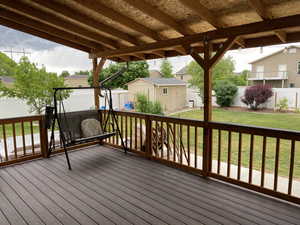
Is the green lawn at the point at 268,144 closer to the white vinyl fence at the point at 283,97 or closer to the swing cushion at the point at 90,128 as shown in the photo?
the white vinyl fence at the point at 283,97

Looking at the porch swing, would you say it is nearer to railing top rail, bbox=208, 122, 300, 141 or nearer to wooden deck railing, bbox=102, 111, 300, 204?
wooden deck railing, bbox=102, 111, 300, 204

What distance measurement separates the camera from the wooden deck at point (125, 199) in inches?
90.3

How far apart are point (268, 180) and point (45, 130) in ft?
15.2

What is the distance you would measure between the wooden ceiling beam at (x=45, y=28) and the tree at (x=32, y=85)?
20.0ft

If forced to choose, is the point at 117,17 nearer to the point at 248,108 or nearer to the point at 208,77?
the point at 208,77

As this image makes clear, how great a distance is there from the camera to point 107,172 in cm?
355

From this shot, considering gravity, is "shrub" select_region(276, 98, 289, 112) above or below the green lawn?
above

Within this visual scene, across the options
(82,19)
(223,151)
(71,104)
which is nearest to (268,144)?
(223,151)

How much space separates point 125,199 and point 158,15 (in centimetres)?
262

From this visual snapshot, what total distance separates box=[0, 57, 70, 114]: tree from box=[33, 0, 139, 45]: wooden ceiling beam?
722cm

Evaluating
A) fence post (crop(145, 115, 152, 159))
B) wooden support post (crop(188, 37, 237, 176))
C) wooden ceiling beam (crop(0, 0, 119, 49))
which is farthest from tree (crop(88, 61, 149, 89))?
wooden support post (crop(188, 37, 237, 176))

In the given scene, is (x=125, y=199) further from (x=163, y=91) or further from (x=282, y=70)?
(x=282, y=70)

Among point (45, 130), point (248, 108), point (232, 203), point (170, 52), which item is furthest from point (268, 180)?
point (248, 108)

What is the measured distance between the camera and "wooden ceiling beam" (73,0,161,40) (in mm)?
2938
